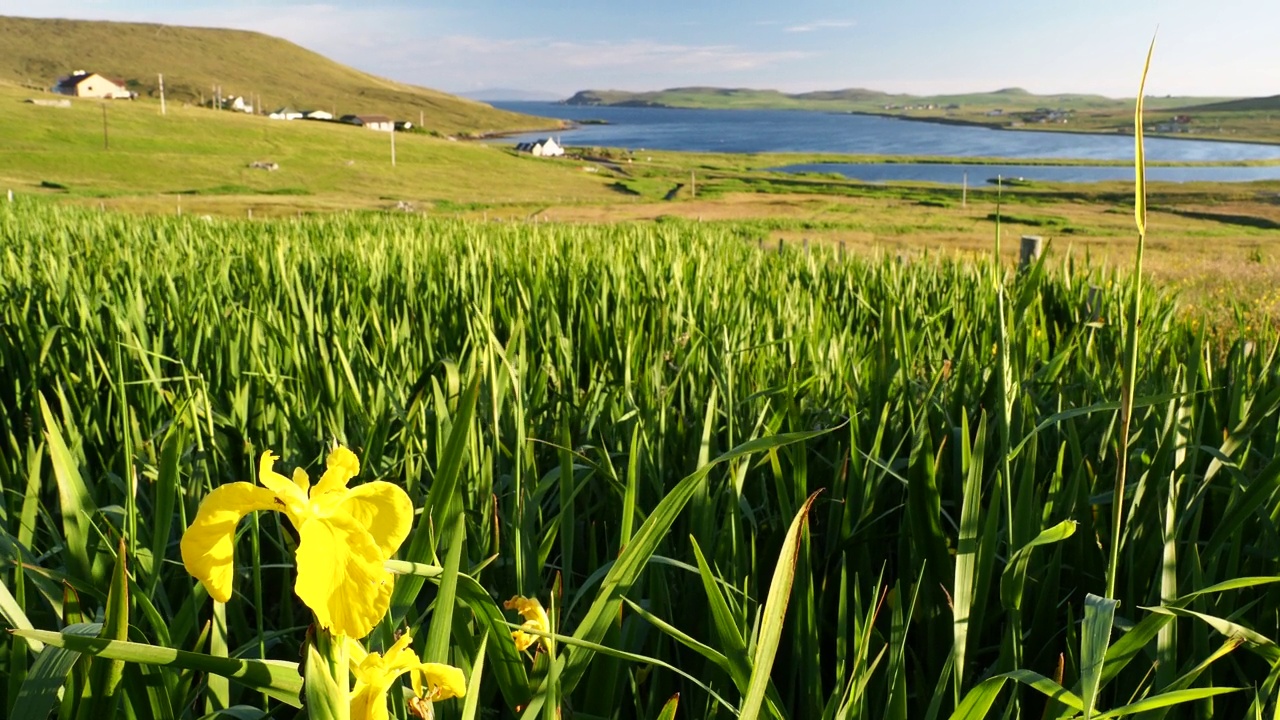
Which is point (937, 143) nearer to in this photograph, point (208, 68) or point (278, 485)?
point (208, 68)

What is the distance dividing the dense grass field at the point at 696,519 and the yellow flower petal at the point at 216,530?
0.43 feet

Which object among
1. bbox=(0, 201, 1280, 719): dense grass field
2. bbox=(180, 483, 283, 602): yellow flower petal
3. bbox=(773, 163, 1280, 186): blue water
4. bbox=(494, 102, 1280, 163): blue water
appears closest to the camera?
bbox=(180, 483, 283, 602): yellow flower petal

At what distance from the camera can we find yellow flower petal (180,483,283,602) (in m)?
0.39

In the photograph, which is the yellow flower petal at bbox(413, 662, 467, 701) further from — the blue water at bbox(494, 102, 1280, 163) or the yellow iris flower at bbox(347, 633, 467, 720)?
the blue water at bbox(494, 102, 1280, 163)

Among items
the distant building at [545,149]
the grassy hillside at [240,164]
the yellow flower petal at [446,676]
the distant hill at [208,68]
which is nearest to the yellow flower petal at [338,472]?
the yellow flower petal at [446,676]

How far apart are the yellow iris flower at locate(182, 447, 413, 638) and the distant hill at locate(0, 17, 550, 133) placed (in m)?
107

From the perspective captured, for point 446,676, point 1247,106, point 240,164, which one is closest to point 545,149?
point 240,164

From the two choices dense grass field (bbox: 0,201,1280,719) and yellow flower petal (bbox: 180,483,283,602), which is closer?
yellow flower petal (bbox: 180,483,283,602)

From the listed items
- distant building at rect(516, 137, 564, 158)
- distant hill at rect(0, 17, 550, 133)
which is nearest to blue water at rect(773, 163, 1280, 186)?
distant building at rect(516, 137, 564, 158)

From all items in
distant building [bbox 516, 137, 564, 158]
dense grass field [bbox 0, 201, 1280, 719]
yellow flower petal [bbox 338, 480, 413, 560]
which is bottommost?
dense grass field [bbox 0, 201, 1280, 719]

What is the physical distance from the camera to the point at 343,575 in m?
0.40

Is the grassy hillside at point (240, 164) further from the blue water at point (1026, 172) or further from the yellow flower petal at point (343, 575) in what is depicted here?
the blue water at point (1026, 172)

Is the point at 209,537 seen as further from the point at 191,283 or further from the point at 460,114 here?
the point at 460,114

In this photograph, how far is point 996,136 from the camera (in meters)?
148
